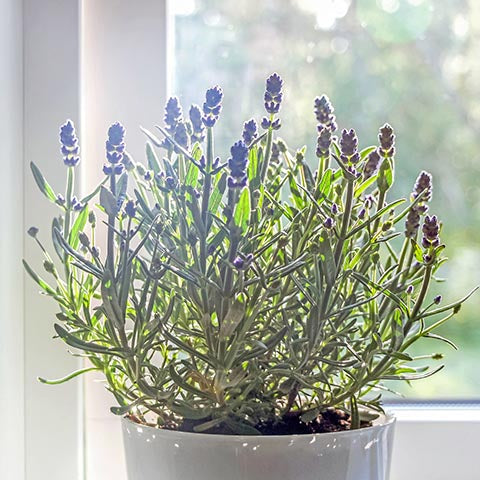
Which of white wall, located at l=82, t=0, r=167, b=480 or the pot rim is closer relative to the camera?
the pot rim

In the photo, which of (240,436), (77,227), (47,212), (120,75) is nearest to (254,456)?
(240,436)

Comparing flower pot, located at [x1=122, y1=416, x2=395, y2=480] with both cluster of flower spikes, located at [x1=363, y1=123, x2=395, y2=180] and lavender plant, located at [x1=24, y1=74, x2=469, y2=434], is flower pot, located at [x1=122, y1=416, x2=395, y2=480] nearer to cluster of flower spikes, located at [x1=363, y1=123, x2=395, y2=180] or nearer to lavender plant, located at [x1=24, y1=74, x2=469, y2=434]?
lavender plant, located at [x1=24, y1=74, x2=469, y2=434]

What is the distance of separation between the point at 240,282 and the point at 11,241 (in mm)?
287

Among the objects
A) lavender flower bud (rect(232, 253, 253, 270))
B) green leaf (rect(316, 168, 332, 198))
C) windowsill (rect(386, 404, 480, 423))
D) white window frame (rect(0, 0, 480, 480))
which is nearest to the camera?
lavender flower bud (rect(232, 253, 253, 270))

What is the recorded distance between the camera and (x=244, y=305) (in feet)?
1.87

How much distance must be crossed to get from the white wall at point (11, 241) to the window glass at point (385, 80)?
0.61ft

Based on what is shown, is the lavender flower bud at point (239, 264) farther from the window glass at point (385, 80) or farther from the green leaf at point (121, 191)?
the window glass at point (385, 80)

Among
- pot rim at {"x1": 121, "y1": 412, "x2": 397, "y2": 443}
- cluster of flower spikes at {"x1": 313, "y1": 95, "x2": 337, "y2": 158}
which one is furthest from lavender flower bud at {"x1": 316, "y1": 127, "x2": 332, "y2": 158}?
pot rim at {"x1": 121, "y1": 412, "x2": 397, "y2": 443}

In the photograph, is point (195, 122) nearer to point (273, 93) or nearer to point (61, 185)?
point (273, 93)

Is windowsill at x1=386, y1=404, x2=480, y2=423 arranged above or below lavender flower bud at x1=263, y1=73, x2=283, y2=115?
below

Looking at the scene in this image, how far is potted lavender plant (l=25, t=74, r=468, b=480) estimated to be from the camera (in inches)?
22.5

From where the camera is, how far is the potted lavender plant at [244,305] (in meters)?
0.57

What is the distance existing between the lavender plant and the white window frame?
0.14 m

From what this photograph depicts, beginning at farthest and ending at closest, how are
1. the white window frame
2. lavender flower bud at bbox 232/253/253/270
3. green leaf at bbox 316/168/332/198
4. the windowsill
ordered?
the windowsill < the white window frame < green leaf at bbox 316/168/332/198 < lavender flower bud at bbox 232/253/253/270
